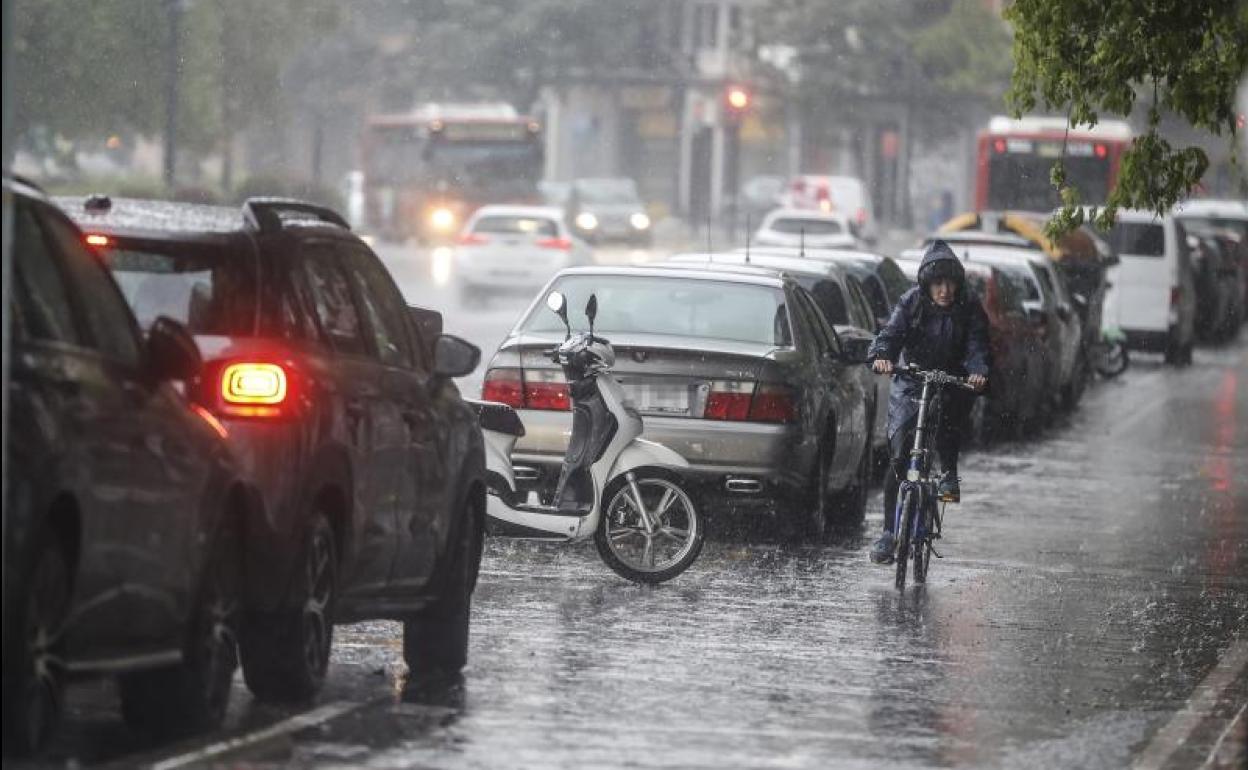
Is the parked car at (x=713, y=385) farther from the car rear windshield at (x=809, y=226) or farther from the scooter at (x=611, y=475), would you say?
the car rear windshield at (x=809, y=226)

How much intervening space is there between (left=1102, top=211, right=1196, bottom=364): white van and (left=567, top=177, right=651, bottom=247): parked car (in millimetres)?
32839

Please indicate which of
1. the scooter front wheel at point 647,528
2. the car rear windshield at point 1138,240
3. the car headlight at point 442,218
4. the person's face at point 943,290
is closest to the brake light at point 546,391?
the scooter front wheel at point 647,528

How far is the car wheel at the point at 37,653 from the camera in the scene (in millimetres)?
7922

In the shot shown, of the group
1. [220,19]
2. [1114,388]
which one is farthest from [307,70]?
[1114,388]

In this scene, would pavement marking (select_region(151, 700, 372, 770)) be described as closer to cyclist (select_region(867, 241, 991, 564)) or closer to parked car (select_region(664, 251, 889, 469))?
cyclist (select_region(867, 241, 991, 564))

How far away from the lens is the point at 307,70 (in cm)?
9438

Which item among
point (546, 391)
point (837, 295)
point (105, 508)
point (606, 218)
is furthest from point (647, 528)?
point (606, 218)

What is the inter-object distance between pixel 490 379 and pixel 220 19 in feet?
135

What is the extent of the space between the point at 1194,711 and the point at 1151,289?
30317 millimetres

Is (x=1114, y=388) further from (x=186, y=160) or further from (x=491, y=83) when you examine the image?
(x=491, y=83)

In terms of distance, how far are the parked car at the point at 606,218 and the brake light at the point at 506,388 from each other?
5733cm

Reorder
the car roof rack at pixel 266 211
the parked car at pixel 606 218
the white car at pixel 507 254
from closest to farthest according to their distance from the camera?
the car roof rack at pixel 266 211
the white car at pixel 507 254
the parked car at pixel 606 218

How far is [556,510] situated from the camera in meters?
14.2

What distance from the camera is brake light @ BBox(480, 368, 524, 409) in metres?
16.0
